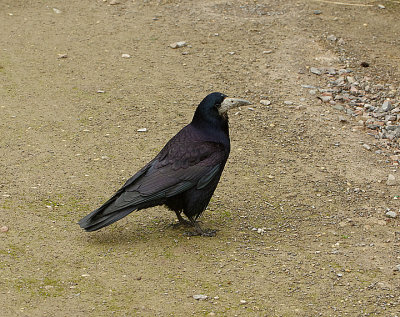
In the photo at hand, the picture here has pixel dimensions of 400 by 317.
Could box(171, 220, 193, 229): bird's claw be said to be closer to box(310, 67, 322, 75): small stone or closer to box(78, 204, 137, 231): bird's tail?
box(78, 204, 137, 231): bird's tail

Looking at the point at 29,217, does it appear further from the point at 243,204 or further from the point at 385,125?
the point at 385,125

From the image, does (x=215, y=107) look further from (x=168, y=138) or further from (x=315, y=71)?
(x=315, y=71)

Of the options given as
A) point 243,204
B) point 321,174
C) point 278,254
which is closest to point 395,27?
point 321,174

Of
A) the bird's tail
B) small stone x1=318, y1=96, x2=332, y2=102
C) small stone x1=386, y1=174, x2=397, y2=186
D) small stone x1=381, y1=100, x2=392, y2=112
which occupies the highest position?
the bird's tail

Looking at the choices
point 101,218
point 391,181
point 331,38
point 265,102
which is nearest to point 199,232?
point 101,218

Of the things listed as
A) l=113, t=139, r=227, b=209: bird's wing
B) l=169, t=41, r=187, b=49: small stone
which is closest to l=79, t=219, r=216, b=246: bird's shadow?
l=113, t=139, r=227, b=209: bird's wing

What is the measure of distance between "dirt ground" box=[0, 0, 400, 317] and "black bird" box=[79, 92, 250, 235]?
0.25 meters

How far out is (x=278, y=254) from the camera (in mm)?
4902

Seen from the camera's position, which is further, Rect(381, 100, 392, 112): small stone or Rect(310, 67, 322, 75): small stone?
Rect(310, 67, 322, 75): small stone

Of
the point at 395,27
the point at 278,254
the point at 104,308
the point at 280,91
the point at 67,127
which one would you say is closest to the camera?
the point at 104,308

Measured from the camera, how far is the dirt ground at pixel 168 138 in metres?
4.45

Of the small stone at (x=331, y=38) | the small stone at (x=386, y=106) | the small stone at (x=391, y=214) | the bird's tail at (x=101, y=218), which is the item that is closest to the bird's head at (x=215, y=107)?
the bird's tail at (x=101, y=218)

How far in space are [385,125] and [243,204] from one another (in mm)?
2274

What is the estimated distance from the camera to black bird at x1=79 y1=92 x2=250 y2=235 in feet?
16.2
